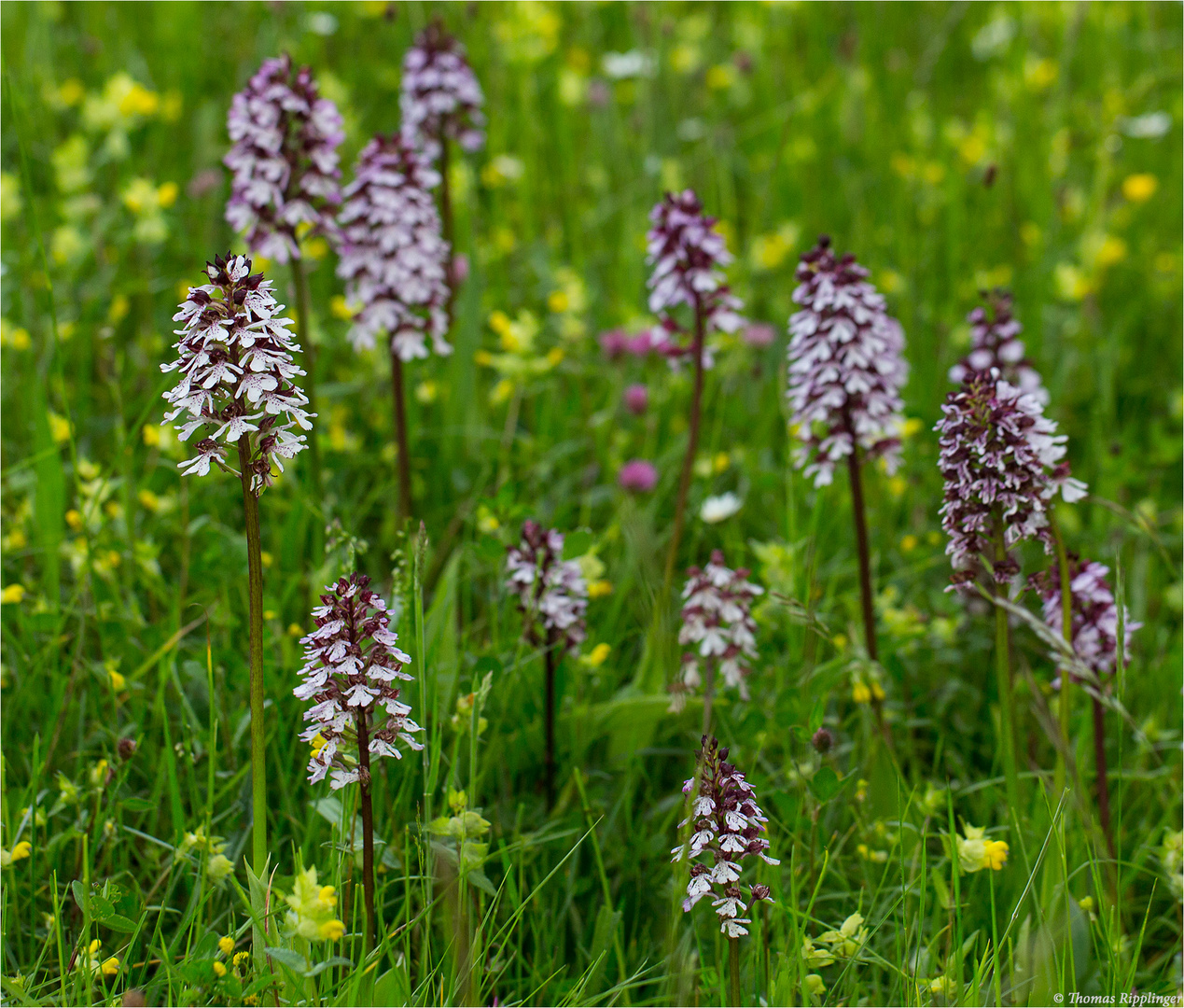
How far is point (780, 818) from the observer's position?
2326mm

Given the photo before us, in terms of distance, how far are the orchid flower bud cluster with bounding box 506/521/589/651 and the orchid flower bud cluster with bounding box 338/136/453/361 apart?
0.77 meters

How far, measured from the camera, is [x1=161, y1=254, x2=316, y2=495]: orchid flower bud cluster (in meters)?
1.61

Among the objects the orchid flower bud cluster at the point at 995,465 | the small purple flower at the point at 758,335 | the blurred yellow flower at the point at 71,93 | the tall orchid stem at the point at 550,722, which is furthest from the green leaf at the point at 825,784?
the blurred yellow flower at the point at 71,93

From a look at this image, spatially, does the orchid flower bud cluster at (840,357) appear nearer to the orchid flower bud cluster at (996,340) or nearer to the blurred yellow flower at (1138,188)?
the orchid flower bud cluster at (996,340)

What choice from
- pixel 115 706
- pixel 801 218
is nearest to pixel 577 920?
pixel 115 706

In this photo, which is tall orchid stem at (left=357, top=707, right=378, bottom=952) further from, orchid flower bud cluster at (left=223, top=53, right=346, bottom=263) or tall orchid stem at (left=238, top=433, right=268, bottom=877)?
orchid flower bud cluster at (left=223, top=53, right=346, bottom=263)

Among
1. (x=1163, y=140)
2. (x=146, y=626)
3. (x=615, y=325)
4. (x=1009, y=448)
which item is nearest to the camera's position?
(x=1009, y=448)

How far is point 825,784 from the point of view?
6.69 feet

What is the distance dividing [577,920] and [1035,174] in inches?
189

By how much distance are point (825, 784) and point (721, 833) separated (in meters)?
0.39

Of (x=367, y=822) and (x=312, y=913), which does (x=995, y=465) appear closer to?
(x=367, y=822)

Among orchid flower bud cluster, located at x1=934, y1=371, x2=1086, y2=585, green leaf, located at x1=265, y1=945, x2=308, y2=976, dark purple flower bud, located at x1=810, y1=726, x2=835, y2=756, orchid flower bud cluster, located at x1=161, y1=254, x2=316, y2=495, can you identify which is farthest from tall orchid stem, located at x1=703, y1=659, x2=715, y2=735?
orchid flower bud cluster, located at x1=161, y1=254, x2=316, y2=495

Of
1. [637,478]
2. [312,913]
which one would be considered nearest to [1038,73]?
[637,478]

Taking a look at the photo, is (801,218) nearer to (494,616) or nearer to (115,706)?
(494,616)
